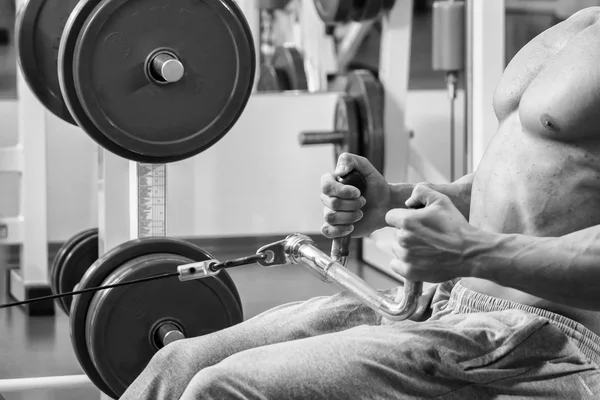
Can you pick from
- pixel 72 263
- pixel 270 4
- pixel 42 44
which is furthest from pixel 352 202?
pixel 270 4

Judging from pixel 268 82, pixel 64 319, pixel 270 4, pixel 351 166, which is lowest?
pixel 64 319

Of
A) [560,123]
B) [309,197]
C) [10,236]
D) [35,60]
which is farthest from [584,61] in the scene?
[309,197]

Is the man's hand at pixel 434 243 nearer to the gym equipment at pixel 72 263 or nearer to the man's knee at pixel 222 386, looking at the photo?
the man's knee at pixel 222 386

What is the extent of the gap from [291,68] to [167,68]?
9.80 feet

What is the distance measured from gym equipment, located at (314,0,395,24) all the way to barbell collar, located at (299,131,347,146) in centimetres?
56

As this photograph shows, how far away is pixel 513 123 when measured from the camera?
139 centimetres

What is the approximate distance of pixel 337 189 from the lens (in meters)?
1.40

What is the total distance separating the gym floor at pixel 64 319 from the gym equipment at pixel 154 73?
86 centimetres

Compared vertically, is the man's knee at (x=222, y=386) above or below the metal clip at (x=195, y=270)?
below

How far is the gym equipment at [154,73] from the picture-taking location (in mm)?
1803

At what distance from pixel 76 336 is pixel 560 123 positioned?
3.92 feet

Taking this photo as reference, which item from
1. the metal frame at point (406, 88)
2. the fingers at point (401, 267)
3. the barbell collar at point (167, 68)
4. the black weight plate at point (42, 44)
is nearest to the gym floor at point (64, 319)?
the metal frame at point (406, 88)

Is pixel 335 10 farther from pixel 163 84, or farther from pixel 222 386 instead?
pixel 222 386

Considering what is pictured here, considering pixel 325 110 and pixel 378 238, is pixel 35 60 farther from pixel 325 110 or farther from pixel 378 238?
pixel 325 110
